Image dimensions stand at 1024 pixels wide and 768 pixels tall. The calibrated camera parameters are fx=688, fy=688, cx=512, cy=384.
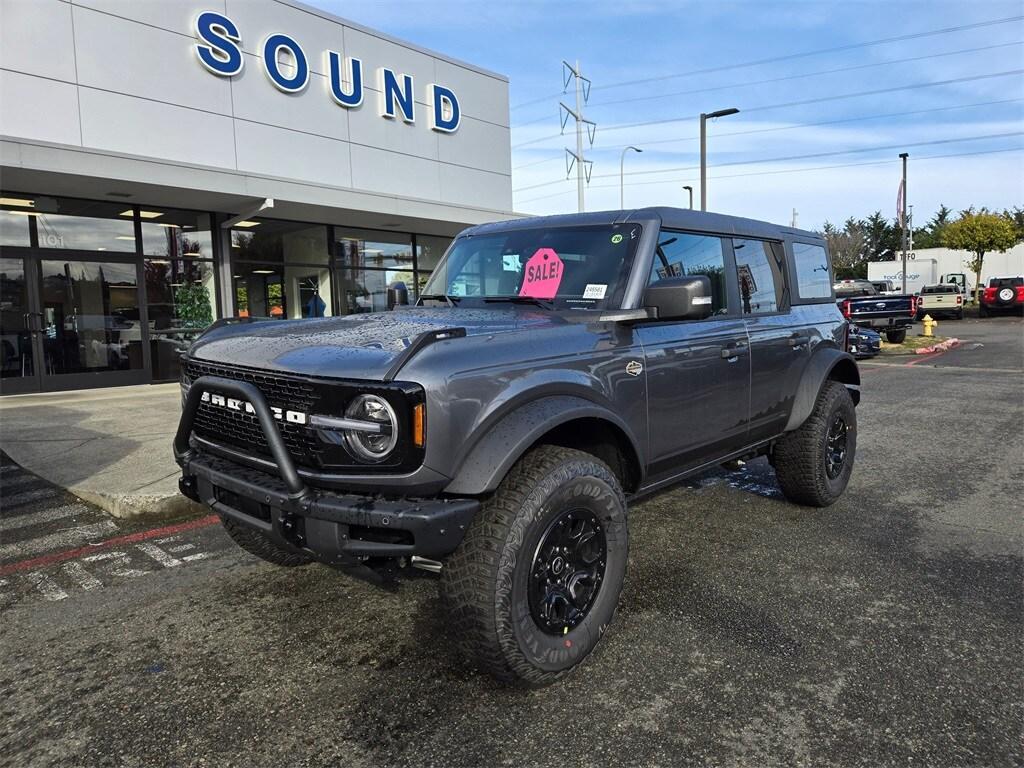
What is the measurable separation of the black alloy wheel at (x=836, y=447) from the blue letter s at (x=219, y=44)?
39.4 ft

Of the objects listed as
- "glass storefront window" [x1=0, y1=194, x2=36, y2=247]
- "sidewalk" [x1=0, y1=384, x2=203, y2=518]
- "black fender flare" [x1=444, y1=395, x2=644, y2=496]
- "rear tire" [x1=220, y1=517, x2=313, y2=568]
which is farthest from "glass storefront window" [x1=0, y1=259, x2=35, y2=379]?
"black fender flare" [x1=444, y1=395, x2=644, y2=496]

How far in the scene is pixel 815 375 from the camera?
454 centimetres

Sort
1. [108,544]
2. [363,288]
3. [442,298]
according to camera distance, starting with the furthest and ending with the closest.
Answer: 1. [363,288]
2. [108,544]
3. [442,298]

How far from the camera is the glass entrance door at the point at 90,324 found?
10.9 meters

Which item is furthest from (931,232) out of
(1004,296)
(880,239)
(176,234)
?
(176,234)

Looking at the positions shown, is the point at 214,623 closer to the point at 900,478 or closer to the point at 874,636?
the point at 874,636

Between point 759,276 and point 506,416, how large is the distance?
246 centimetres

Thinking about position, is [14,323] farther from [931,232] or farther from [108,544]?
[931,232]

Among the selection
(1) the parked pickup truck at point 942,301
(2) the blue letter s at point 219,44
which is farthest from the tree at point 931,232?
(2) the blue letter s at point 219,44

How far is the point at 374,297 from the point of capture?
15.5 metres

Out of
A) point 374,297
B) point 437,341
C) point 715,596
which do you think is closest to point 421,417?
point 437,341

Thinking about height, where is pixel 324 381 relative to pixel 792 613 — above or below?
above

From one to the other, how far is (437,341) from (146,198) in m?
10.7

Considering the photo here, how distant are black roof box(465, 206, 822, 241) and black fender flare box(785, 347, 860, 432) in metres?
0.86
